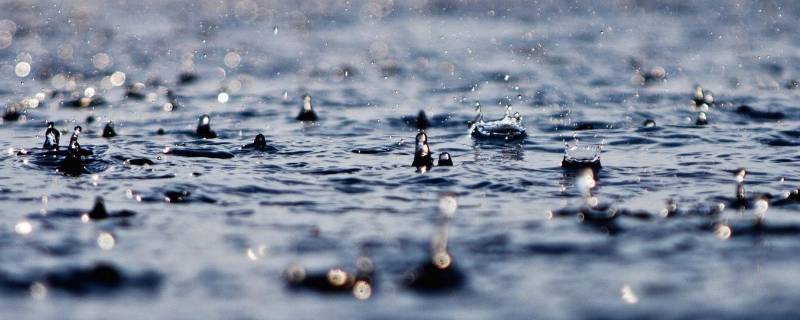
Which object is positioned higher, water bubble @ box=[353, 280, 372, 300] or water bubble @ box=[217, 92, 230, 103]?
water bubble @ box=[217, 92, 230, 103]

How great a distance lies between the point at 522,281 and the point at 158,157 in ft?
14.8

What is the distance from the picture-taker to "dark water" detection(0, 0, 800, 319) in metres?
5.43

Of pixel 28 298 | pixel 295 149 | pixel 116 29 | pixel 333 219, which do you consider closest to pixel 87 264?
pixel 28 298

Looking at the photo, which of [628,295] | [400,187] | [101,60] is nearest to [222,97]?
[101,60]

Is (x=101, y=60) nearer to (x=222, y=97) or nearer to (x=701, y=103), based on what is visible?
(x=222, y=97)

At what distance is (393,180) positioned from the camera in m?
8.23

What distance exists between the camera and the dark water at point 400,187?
17.8 ft

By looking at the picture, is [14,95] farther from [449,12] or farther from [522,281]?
[449,12]

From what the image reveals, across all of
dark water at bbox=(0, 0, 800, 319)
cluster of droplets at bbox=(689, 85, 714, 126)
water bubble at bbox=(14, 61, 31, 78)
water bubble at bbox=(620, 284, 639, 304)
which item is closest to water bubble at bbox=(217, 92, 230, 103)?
dark water at bbox=(0, 0, 800, 319)

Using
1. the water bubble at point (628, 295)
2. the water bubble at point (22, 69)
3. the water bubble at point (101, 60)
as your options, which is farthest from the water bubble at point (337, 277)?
the water bubble at point (101, 60)

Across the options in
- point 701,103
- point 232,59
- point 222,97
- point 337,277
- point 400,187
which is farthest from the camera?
point 232,59

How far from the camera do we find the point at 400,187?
7.97m

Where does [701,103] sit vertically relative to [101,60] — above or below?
below

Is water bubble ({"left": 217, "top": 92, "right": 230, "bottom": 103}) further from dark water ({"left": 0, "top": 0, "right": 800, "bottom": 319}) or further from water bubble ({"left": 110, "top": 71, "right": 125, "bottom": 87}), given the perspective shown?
water bubble ({"left": 110, "top": 71, "right": 125, "bottom": 87})
